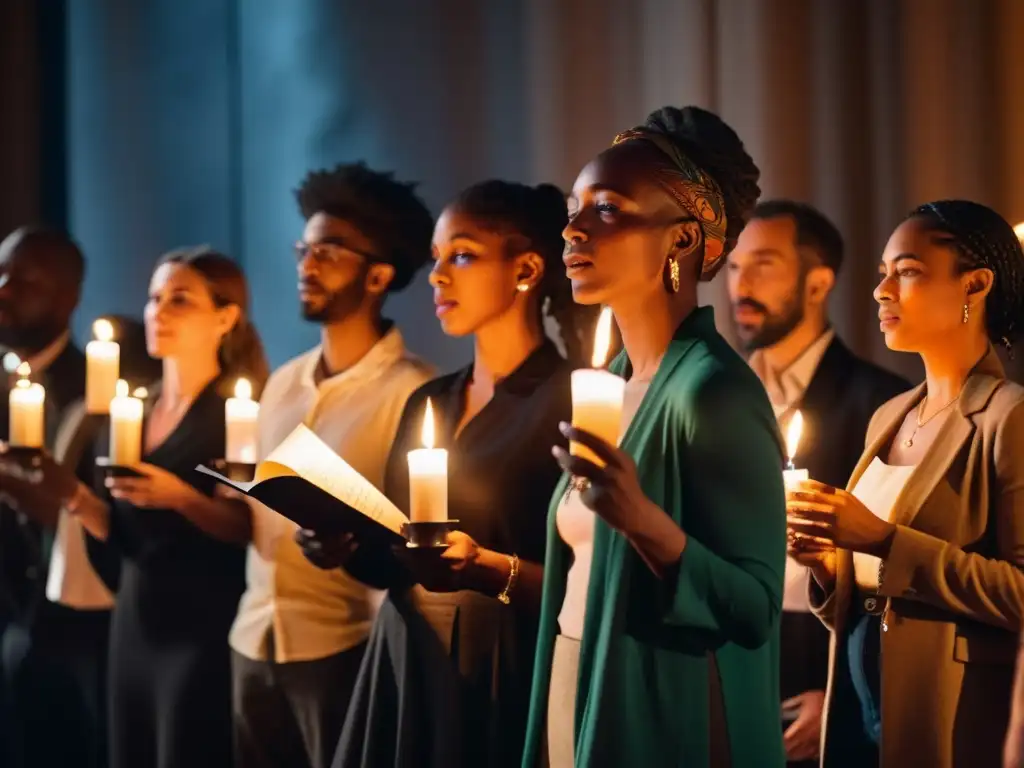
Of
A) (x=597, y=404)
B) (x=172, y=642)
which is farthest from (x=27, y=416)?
(x=597, y=404)

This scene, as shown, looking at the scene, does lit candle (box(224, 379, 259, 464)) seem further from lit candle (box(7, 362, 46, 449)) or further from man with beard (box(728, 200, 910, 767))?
man with beard (box(728, 200, 910, 767))

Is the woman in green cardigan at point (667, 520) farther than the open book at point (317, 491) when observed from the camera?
No

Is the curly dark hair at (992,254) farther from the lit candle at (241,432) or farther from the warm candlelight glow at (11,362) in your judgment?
the warm candlelight glow at (11,362)

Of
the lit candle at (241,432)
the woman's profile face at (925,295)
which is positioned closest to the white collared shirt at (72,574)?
the lit candle at (241,432)

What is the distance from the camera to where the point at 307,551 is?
2387 millimetres

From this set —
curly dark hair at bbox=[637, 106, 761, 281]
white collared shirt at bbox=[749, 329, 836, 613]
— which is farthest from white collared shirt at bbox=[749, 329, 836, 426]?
curly dark hair at bbox=[637, 106, 761, 281]

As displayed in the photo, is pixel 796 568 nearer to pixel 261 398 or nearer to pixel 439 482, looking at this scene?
pixel 439 482

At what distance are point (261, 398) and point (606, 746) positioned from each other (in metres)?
1.69

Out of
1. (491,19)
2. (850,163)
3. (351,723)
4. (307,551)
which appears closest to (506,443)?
(307,551)

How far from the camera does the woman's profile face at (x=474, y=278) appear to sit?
2.47 meters

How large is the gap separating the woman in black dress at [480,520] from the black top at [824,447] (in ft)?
1.76

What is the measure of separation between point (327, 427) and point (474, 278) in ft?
1.90

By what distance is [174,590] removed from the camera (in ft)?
9.79

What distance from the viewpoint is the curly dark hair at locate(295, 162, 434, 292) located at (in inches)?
118
